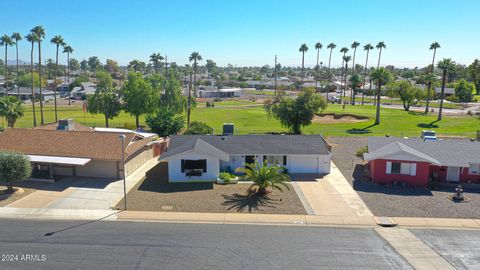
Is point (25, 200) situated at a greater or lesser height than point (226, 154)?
lesser

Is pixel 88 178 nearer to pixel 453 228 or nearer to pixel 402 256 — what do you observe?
pixel 402 256

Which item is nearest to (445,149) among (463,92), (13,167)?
(13,167)

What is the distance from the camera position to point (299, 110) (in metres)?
57.3

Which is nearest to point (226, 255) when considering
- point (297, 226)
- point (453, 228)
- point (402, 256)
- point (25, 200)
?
point (297, 226)

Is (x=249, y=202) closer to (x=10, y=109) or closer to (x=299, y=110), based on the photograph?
(x=299, y=110)

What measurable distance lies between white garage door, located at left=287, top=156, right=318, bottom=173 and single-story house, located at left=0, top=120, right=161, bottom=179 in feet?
52.0

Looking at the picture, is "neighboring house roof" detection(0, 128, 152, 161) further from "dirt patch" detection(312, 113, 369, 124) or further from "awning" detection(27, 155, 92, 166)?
"dirt patch" detection(312, 113, 369, 124)

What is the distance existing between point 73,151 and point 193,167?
11596mm

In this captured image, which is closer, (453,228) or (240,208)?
(453,228)

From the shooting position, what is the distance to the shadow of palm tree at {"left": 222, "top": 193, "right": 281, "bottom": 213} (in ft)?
97.1

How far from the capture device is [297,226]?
1035 inches

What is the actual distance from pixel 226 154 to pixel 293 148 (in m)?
7.23

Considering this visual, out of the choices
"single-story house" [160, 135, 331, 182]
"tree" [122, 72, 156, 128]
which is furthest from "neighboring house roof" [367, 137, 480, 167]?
"tree" [122, 72, 156, 128]

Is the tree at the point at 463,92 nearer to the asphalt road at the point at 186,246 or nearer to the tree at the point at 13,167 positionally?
the asphalt road at the point at 186,246
